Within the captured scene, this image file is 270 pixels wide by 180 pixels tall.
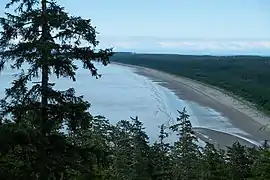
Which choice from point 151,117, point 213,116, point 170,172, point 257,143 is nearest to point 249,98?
point 213,116

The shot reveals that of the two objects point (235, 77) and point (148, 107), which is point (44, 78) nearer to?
point (148, 107)

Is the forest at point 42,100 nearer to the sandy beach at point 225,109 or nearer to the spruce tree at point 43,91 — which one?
the spruce tree at point 43,91

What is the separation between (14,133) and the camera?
7789mm

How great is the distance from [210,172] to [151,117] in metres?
32.1

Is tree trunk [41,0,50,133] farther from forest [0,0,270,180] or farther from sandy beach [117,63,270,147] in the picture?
sandy beach [117,63,270,147]

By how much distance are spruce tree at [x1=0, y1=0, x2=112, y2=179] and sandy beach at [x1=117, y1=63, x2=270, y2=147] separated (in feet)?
87.5

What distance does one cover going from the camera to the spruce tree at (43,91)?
7953mm

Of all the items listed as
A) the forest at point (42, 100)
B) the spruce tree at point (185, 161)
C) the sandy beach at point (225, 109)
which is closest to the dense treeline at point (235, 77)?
the sandy beach at point (225, 109)

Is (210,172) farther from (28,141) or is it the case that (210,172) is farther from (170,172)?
(28,141)

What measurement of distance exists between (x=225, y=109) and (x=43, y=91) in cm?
4889

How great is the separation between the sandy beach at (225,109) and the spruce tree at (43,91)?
2666 cm

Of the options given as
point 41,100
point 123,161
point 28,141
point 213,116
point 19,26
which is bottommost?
point 213,116

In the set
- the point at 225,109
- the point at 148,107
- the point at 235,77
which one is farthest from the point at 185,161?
the point at 235,77

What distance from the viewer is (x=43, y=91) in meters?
8.17
